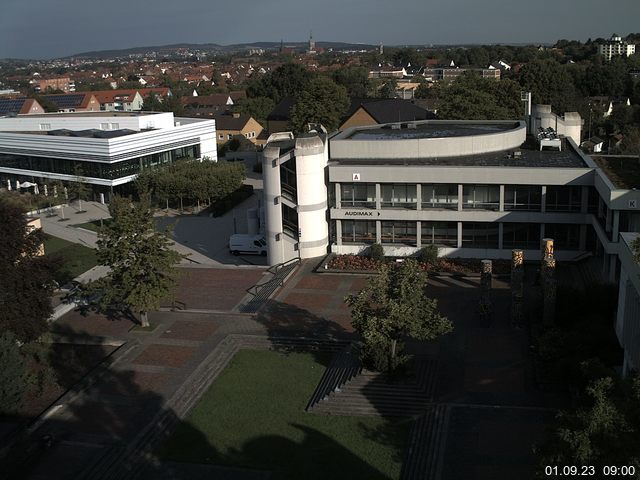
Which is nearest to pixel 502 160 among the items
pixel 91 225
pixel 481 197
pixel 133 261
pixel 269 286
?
pixel 481 197

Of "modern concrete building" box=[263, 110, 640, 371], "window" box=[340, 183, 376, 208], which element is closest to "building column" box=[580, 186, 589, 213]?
"modern concrete building" box=[263, 110, 640, 371]

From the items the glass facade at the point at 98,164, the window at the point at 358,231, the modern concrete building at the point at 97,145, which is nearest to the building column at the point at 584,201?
the window at the point at 358,231

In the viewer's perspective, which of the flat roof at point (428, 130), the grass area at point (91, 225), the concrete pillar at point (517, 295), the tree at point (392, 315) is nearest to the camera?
→ the tree at point (392, 315)

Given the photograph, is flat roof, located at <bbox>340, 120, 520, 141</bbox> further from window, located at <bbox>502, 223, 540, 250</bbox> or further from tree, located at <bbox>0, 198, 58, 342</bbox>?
tree, located at <bbox>0, 198, 58, 342</bbox>

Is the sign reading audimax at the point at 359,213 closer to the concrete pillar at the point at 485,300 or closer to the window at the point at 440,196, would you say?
the window at the point at 440,196

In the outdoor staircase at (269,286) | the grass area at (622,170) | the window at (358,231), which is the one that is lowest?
the outdoor staircase at (269,286)

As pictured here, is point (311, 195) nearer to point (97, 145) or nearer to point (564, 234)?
point (564, 234)
